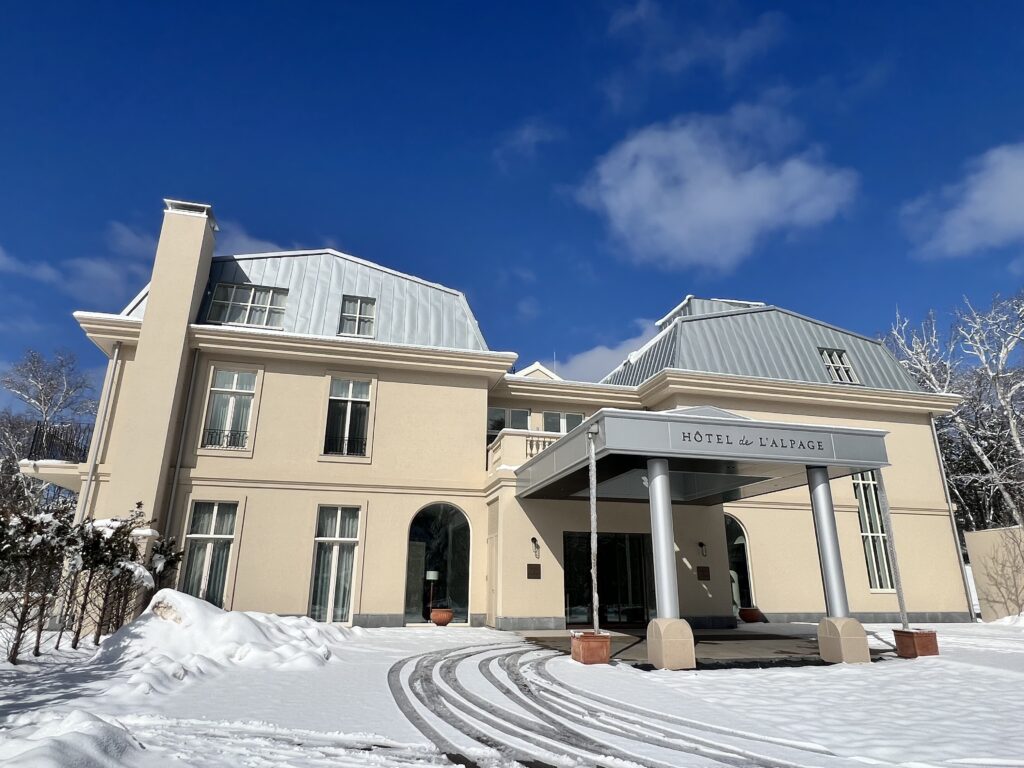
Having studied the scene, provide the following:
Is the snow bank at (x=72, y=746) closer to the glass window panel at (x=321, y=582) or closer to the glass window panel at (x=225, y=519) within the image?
the glass window panel at (x=321, y=582)

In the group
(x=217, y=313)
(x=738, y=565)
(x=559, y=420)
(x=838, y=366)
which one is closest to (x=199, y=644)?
(x=217, y=313)

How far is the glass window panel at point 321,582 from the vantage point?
604 inches

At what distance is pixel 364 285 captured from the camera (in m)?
18.8

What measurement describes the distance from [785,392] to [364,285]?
44.5ft

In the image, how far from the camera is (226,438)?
53.1 feet

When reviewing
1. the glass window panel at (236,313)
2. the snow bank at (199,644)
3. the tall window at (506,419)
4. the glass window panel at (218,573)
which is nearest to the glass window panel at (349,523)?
the glass window panel at (218,573)

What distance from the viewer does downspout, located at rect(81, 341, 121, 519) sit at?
576 inches

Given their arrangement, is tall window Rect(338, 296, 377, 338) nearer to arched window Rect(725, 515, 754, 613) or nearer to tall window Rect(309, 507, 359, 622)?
tall window Rect(309, 507, 359, 622)

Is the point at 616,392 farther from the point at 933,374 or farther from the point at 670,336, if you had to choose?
the point at 933,374

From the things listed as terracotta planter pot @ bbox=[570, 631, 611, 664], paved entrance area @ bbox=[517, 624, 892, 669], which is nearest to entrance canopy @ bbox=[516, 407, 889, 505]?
terracotta planter pot @ bbox=[570, 631, 611, 664]

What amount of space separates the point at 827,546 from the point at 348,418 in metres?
12.1

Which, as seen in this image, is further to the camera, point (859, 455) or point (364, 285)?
point (364, 285)

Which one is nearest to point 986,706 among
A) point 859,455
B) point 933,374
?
point 859,455

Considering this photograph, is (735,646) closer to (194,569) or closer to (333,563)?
(333,563)
